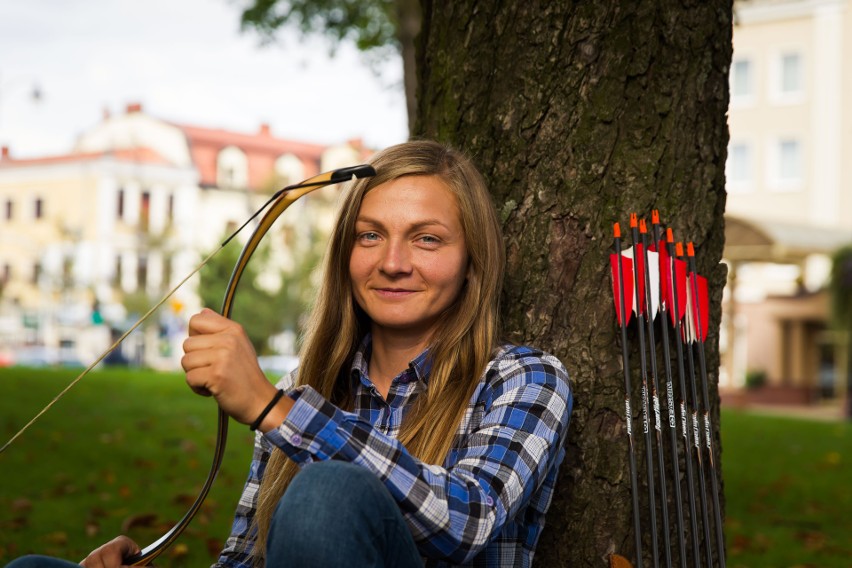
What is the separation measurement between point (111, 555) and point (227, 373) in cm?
71

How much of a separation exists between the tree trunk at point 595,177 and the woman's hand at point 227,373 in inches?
41.0

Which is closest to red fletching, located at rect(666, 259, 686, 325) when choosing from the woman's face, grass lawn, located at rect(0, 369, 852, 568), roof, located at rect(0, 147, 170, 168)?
the woman's face

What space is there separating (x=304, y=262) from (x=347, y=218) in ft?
108

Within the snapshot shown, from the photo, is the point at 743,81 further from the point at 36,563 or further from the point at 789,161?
the point at 36,563

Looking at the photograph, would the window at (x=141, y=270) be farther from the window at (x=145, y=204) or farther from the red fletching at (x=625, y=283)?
the red fletching at (x=625, y=283)

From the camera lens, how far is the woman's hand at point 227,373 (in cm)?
190

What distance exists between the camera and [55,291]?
1526 inches

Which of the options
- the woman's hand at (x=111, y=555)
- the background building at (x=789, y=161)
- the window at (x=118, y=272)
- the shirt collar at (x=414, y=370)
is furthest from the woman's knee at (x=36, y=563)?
the window at (x=118, y=272)

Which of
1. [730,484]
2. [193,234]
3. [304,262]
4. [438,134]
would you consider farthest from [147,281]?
[438,134]

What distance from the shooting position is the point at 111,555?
2340 mm

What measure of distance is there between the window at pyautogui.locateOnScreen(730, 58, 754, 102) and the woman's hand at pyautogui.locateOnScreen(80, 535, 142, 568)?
31.2 meters

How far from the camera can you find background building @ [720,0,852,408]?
27.6 meters

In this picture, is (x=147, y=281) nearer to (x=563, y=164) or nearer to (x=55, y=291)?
(x=55, y=291)

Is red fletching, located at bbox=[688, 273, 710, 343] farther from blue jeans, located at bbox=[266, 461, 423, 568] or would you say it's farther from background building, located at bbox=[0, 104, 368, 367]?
background building, located at bbox=[0, 104, 368, 367]
